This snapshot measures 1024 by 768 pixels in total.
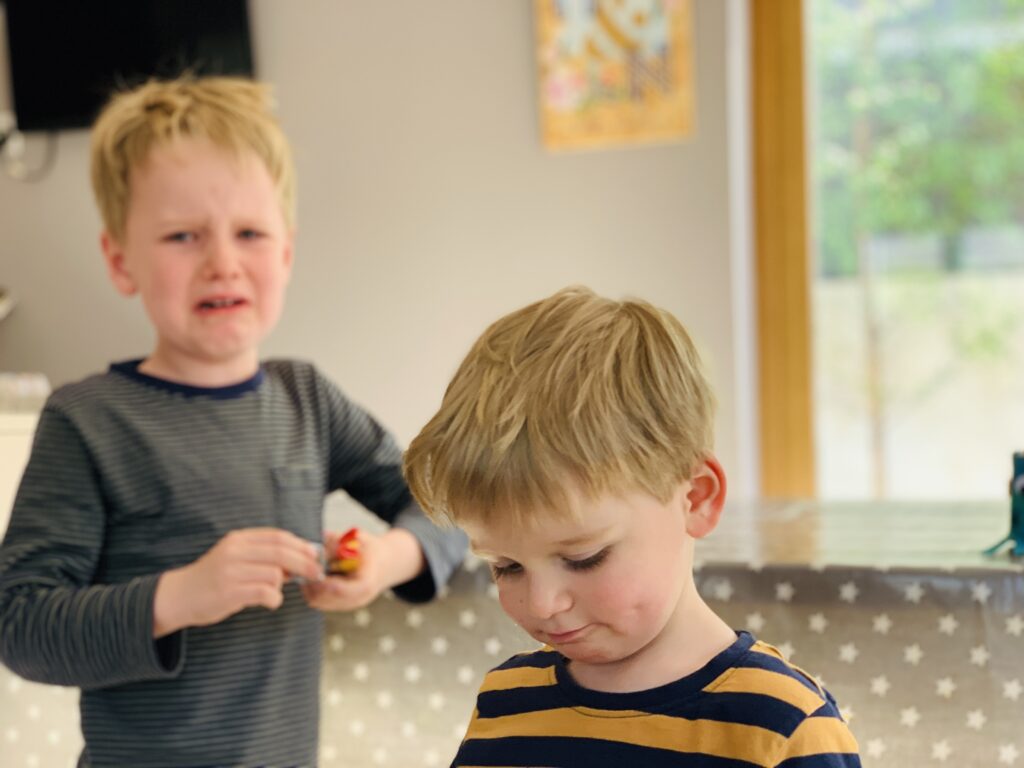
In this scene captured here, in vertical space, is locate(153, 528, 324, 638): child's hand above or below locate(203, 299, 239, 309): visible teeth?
below

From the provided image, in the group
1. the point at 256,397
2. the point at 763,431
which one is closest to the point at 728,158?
the point at 763,431

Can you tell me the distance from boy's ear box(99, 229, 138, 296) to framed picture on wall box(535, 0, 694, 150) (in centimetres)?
169

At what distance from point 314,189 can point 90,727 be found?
206cm

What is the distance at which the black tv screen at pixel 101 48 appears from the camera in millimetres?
2939

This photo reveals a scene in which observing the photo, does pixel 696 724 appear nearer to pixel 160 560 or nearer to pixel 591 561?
pixel 591 561

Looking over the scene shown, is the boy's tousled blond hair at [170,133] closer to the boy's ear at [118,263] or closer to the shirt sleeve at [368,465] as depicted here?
the boy's ear at [118,263]

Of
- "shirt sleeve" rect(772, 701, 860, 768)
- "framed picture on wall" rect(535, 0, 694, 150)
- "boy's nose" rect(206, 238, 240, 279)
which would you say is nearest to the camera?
"shirt sleeve" rect(772, 701, 860, 768)

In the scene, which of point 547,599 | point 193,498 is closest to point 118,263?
point 193,498

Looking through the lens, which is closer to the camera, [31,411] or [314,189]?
[31,411]

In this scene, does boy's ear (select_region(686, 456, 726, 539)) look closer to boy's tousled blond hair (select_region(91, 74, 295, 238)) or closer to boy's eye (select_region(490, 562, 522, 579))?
boy's eye (select_region(490, 562, 522, 579))

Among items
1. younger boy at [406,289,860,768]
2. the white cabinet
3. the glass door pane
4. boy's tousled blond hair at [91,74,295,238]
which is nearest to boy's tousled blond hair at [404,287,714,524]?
younger boy at [406,289,860,768]

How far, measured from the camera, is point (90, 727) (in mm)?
1062

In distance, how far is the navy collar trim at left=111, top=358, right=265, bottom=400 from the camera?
1.11 m

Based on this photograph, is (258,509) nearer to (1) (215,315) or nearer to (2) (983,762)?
(1) (215,315)
